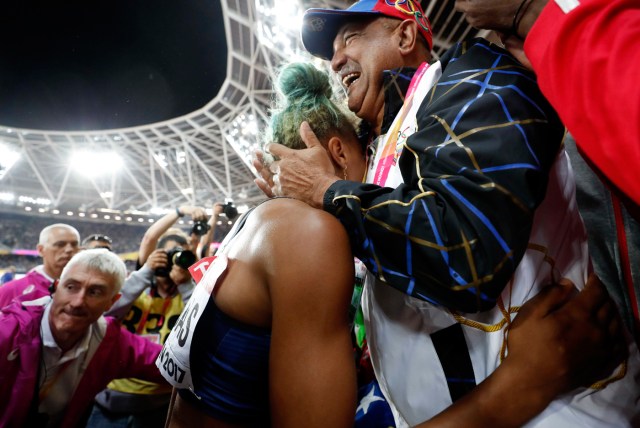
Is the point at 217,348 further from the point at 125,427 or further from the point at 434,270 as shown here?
the point at 125,427

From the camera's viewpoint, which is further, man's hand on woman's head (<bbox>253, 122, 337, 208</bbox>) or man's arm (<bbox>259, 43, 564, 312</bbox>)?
man's hand on woman's head (<bbox>253, 122, 337, 208</bbox>)

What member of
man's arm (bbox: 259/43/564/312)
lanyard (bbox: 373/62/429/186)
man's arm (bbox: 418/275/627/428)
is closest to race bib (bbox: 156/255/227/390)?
man's arm (bbox: 259/43/564/312)

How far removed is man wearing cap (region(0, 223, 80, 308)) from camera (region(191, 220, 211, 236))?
4.56 ft

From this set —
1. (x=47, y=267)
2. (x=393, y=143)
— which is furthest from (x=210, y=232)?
(x=393, y=143)

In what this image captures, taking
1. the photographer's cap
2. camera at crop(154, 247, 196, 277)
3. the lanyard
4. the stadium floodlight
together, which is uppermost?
the stadium floodlight

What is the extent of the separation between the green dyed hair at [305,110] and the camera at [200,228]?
2.94 metres

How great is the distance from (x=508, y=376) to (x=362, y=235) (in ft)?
1.65

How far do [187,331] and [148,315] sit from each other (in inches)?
107

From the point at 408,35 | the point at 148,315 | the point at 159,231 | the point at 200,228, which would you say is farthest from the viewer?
the point at 200,228

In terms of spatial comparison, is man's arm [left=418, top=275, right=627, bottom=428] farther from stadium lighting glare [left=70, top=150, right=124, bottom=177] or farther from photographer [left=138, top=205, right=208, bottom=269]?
stadium lighting glare [left=70, top=150, right=124, bottom=177]

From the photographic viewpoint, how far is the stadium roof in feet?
54.1

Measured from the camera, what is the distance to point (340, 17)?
78.2 inches

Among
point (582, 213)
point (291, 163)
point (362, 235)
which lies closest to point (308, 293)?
point (362, 235)

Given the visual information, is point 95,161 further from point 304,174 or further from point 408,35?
point 304,174
